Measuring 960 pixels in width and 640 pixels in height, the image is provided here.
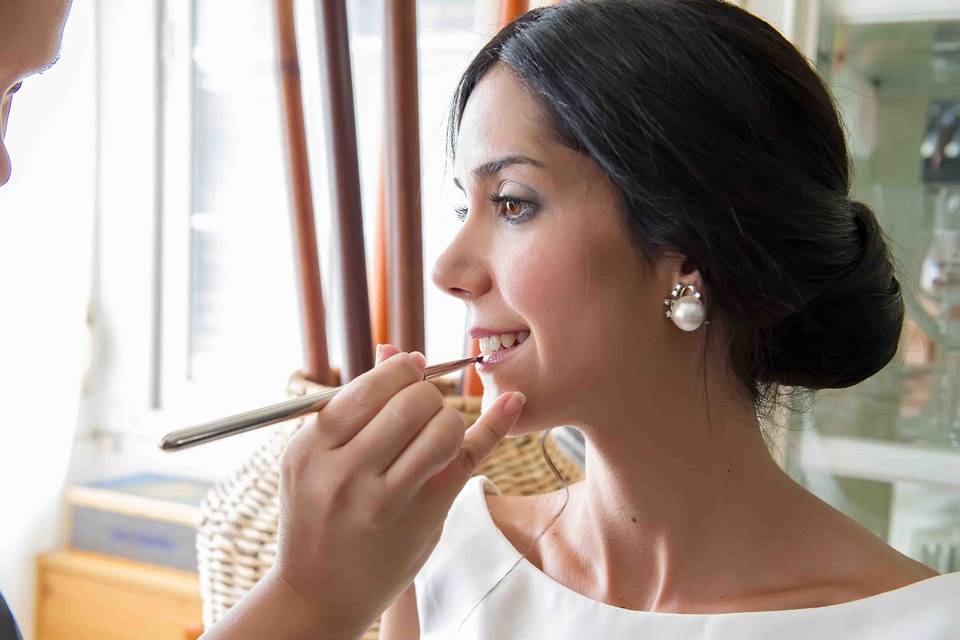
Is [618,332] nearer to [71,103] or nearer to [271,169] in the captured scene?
[271,169]

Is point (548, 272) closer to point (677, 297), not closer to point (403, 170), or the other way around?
point (677, 297)

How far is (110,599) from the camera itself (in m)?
1.71

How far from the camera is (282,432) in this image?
1077 millimetres

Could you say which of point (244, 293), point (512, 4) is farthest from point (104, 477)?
point (512, 4)

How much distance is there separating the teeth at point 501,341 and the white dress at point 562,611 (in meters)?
0.23

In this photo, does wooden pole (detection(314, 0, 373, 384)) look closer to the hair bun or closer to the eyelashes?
the eyelashes

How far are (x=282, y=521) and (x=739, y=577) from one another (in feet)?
1.35

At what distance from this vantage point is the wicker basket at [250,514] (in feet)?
3.37

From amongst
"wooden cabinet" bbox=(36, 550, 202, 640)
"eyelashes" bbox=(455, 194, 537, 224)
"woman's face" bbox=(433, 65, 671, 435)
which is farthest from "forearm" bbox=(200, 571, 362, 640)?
"wooden cabinet" bbox=(36, 550, 202, 640)

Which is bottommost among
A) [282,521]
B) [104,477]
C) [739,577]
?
[104,477]

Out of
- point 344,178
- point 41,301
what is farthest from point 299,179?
point 41,301

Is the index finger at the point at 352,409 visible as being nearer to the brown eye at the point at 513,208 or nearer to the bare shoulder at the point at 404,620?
the brown eye at the point at 513,208

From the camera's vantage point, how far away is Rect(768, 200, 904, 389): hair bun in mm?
843

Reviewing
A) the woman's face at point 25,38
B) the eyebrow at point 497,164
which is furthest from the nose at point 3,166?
the eyebrow at point 497,164
